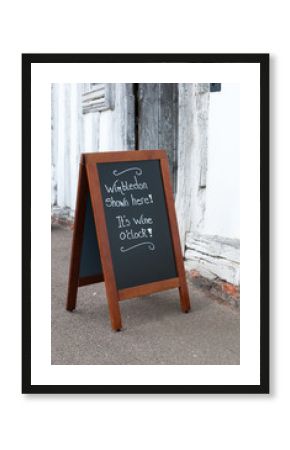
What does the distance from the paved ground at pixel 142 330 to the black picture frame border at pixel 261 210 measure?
20cm

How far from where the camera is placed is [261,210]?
2.71 m

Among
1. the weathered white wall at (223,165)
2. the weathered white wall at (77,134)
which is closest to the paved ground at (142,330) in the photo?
the weathered white wall at (223,165)

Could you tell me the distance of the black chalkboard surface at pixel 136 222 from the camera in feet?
11.2

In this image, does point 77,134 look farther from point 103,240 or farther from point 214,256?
point 103,240

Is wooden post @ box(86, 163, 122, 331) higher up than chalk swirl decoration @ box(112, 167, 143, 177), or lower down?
lower down

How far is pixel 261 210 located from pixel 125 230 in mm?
994

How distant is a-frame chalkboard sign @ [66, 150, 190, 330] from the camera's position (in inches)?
133

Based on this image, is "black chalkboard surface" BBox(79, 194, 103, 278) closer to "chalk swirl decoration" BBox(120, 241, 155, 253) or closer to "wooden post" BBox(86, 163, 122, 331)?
"wooden post" BBox(86, 163, 122, 331)

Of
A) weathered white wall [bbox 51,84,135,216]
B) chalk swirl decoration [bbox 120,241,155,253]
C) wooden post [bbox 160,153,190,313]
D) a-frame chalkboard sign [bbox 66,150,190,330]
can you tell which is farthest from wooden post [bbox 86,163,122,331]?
weathered white wall [bbox 51,84,135,216]

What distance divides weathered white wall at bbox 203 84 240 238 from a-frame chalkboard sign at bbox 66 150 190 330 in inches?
12.6

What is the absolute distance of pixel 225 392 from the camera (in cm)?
267

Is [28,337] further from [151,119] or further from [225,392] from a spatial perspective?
[151,119]
